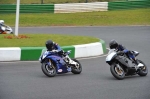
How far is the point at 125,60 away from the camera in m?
11.7

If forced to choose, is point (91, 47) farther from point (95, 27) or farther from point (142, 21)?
point (142, 21)

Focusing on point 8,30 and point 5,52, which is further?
point 8,30

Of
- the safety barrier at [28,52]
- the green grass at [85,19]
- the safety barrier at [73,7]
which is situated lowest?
the green grass at [85,19]

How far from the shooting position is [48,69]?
11852mm

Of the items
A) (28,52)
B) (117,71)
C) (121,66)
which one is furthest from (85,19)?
(117,71)

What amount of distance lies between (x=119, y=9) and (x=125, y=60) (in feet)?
78.1

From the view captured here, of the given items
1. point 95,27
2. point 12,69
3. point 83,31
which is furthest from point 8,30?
point 12,69

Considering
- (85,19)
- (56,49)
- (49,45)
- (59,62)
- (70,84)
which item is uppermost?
(49,45)

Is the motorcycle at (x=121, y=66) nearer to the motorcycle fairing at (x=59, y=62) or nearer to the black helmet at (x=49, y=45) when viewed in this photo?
the motorcycle fairing at (x=59, y=62)

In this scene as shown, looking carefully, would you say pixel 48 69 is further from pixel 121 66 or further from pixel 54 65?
pixel 121 66

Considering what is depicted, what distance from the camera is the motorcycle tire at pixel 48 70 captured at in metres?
11.7

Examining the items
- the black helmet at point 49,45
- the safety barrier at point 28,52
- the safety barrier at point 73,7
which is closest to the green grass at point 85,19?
the safety barrier at point 73,7

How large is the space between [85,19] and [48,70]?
20347mm

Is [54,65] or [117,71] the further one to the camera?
[54,65]
